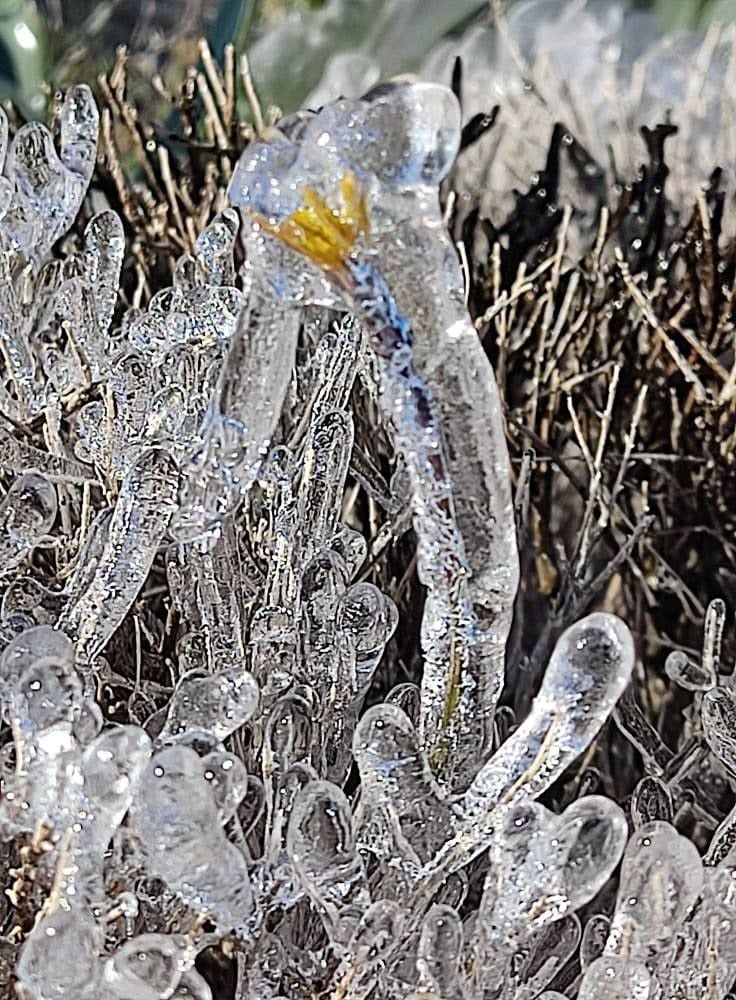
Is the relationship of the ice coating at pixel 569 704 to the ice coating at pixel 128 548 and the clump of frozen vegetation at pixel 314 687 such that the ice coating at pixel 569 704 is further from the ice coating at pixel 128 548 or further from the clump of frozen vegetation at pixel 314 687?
the ice coating at pixel 128 548

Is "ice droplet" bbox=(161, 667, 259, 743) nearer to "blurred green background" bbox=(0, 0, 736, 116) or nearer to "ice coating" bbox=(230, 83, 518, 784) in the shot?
"ice coating" bbox=(230, 83, 518, 784)

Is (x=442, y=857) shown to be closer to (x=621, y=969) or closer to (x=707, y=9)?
(x=621, y=969)

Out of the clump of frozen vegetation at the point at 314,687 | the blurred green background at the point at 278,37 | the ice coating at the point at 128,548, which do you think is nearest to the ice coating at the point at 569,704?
the clump of frozen vegetation at the point at 314,687

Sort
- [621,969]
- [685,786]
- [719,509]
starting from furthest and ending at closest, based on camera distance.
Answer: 1. [719,509]
2. [685,786]
3. [621,969]

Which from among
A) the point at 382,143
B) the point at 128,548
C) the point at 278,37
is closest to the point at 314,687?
the point at 128,548

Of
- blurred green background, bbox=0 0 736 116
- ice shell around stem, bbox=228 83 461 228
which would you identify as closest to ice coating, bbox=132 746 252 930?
ice shell around stem, bbox=228 83 461 228

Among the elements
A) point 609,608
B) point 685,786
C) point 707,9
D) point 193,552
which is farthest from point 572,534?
point 707,9
